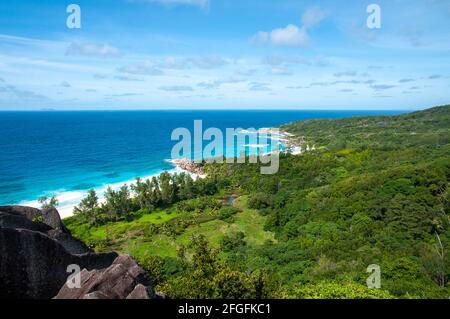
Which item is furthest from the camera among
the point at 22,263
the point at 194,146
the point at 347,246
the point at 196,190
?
the point at 194,146

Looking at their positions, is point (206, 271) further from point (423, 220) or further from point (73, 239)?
point (423, 220)

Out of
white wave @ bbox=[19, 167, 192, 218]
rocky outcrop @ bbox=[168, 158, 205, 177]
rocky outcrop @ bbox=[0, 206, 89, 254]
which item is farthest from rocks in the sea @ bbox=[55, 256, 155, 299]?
rocky outcrop @ bbox=[168, 158, 205, 177]

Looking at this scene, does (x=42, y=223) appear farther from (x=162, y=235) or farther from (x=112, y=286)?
(x=162, y=235)

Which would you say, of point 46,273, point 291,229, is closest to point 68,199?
point 291,229

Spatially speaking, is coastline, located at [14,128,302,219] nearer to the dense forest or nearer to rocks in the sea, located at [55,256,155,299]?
the dense forest

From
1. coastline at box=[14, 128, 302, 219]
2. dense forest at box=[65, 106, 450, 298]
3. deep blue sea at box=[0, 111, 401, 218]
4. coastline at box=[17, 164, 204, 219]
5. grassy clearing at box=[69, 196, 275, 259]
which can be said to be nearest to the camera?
dense forest at box=[65, 106, 450, 298]
